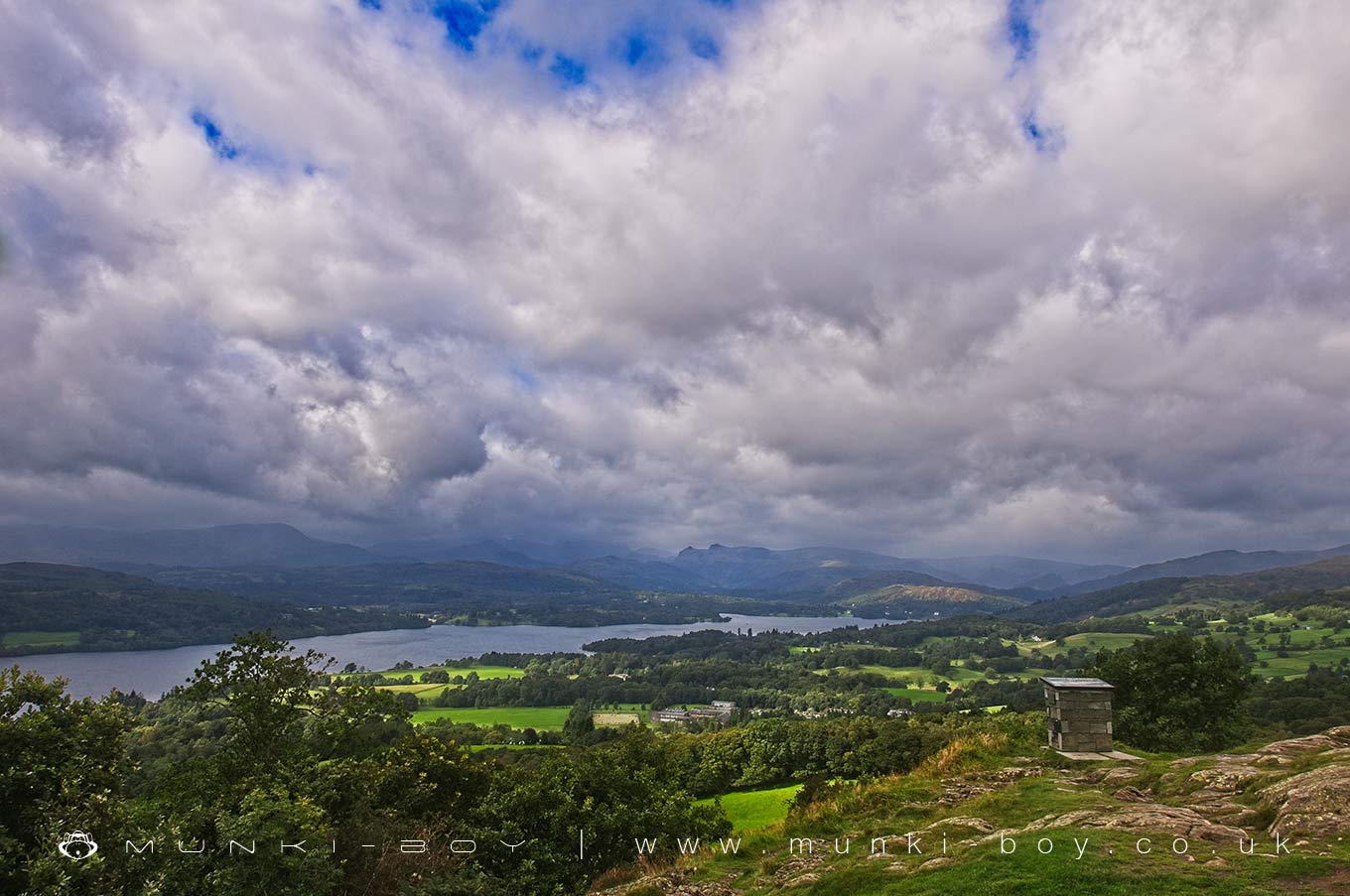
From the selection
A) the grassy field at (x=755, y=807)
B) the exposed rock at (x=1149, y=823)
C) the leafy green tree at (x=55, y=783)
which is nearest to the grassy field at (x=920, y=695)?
the grassy field at (x=755, y=807)

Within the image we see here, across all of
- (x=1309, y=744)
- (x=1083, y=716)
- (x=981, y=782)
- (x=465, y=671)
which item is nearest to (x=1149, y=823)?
(x=981, y=782)

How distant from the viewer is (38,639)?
176000 millimetres

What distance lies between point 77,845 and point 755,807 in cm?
3689

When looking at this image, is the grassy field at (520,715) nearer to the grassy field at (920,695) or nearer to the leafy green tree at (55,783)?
the grassy field at (920,695)

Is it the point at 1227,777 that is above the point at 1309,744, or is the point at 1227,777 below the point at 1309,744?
above

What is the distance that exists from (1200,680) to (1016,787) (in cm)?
2454

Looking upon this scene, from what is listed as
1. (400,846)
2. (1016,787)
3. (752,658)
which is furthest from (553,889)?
(752,658)

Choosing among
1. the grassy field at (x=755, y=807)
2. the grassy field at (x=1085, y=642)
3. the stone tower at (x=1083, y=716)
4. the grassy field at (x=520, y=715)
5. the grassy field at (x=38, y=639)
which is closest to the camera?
the stone tower at (x=1083, y=716)

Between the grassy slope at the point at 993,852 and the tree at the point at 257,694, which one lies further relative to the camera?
the tree at the point at 257,694

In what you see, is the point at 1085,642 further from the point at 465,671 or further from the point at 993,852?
the point at 993,852

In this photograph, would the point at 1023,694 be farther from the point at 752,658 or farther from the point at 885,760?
the point at 752,658

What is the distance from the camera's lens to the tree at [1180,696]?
3120 centimetres

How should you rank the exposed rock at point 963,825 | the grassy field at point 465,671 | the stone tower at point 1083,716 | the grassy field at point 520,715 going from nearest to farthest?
1. the exposed rock at point 963,825
2. the stone tower at point 1083,716
3. the grassy field at point 520,715
4. the grassy field at point 465,671

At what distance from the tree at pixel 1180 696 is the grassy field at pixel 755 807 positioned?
18067 mm
